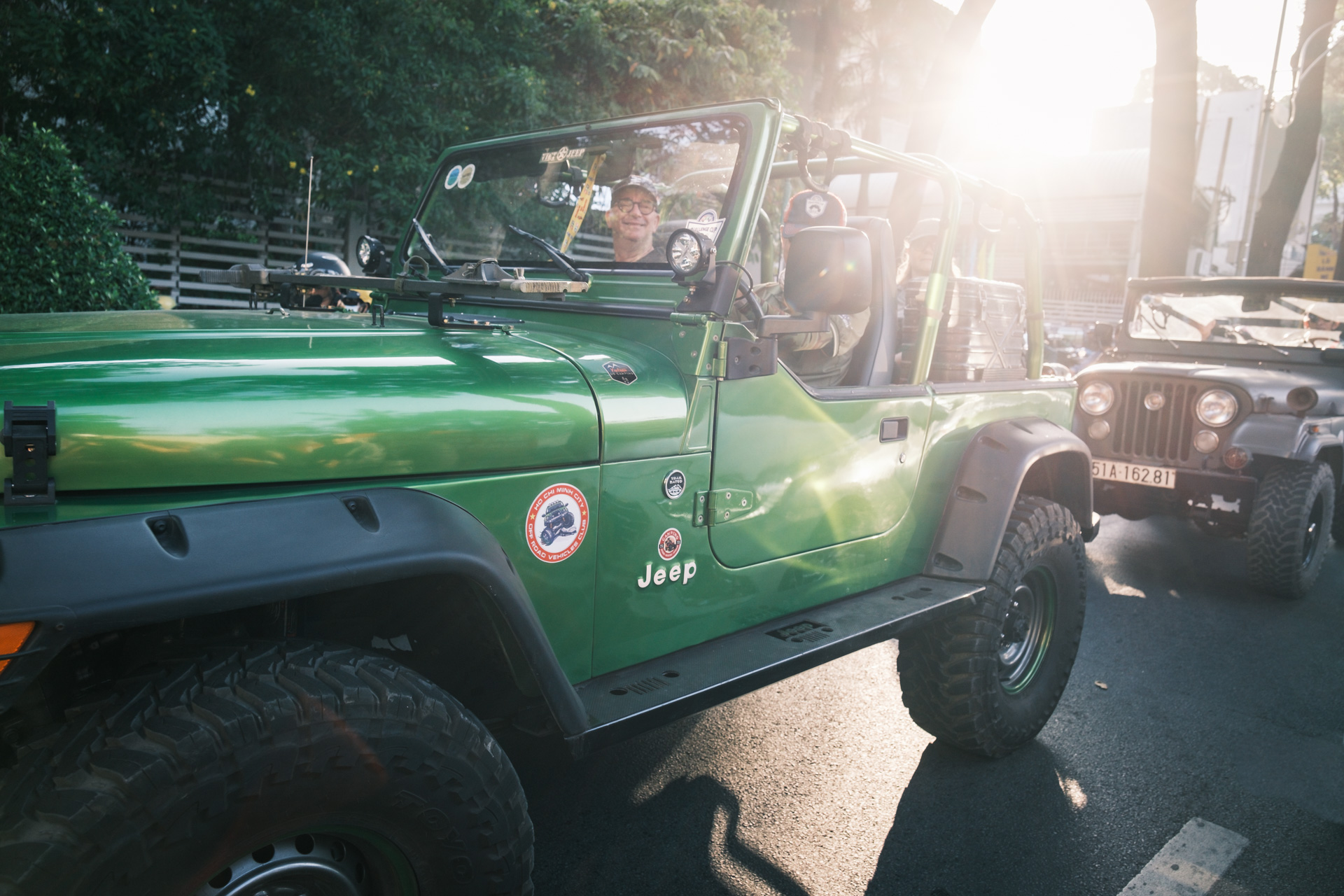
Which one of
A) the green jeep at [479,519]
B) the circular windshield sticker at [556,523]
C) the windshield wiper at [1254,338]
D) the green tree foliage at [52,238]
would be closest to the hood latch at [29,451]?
the green jeep at [479,519]

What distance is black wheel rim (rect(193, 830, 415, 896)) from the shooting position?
4.50 ft

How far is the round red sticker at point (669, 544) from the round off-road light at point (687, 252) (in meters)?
0.63

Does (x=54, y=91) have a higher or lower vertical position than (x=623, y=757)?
higher

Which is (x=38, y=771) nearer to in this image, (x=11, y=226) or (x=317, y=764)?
(x=317, y=764)

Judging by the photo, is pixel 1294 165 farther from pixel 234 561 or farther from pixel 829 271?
pixel 234 561

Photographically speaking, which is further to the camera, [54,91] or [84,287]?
[54,91]

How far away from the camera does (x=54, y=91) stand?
790cm

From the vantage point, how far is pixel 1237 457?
532cm

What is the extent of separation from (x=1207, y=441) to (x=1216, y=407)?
0.22 metres

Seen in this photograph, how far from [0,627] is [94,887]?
1.24 feet

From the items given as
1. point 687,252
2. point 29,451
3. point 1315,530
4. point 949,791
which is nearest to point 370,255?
point 687,252

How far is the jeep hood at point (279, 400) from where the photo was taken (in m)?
1.36

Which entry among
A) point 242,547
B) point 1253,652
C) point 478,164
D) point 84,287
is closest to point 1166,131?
point 1253,652

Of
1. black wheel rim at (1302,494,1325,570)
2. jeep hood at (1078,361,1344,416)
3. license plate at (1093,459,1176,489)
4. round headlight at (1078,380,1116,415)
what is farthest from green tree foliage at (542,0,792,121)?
black wheel rim at (1302,494,1325,570)
